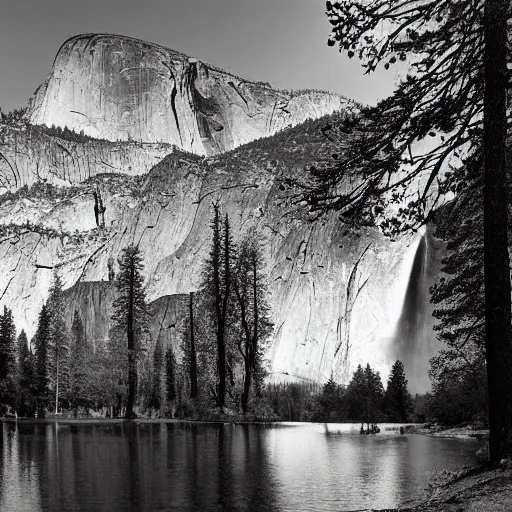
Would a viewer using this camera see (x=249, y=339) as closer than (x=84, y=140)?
Yes

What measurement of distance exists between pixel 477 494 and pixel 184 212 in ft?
296

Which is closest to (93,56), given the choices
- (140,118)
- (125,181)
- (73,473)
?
(140,118)

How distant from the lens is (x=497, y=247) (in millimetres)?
8359

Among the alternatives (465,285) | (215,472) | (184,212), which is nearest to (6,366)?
(465,285)

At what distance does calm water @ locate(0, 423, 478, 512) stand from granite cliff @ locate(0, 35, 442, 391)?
420cm

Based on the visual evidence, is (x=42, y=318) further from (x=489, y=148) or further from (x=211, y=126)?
(x=211, y=126)

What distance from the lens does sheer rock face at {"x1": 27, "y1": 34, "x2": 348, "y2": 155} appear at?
16112 cm

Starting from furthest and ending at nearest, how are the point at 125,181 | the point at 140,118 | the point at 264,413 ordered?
1. the point at 140,118
2. the point at 125,181
3. the point at 264,413

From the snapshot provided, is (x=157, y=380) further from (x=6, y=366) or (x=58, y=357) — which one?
(x=6, y=366)

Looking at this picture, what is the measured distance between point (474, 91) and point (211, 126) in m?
159

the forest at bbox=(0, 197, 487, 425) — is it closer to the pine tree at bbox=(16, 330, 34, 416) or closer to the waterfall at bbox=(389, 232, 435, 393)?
the pine tree at bbox=(16, 330, 34, 416)

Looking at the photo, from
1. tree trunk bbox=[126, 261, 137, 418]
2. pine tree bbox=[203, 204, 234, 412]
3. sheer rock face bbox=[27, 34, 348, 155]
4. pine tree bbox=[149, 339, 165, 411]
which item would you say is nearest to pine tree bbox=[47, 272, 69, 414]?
pine tree bbox=[149, 339, 165, 411]

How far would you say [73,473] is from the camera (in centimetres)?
1186

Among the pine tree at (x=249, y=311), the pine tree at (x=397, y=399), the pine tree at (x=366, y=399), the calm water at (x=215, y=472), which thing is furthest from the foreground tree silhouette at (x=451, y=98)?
the pine tree at (x=397, y=399)
